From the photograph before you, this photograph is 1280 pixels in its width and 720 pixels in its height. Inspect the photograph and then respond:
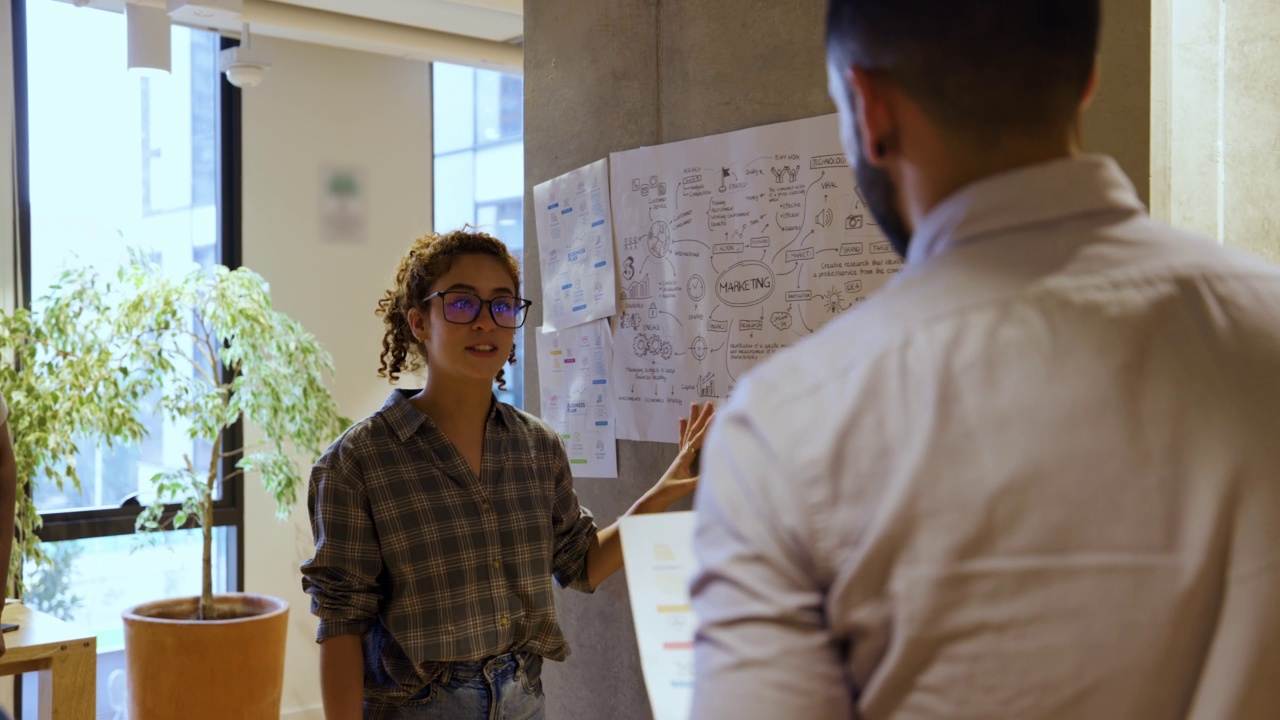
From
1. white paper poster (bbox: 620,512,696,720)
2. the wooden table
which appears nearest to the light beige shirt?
white paper poster (bbox: 620,512,696,720)

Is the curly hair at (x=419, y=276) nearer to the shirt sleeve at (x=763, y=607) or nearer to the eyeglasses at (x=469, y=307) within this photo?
the eyeglasses at (x=469, y=307)

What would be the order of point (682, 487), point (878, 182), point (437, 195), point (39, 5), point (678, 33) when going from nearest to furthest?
point (878, 182) → point (682, 487) → point (678, 33) → point (39, 5) → point (437, 195)

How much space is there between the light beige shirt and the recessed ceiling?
174 inches

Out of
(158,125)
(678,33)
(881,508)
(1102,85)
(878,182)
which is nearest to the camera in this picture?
(881,508)

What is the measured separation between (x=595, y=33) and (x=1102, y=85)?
1.22 meters

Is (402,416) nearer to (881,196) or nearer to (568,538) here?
(568,538)

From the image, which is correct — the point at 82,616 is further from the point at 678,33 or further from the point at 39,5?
the point at 678,33

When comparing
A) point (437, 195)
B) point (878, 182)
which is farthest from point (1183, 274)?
point (437, 195)

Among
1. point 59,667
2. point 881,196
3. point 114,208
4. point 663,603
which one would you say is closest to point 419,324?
point 663,603

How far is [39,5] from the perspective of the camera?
4953 millimetres

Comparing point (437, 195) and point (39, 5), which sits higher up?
point (39, 5)

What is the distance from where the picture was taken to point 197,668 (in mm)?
4184

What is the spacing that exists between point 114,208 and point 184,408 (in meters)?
1.27

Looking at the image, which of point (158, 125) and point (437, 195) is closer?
point (158, 125)
